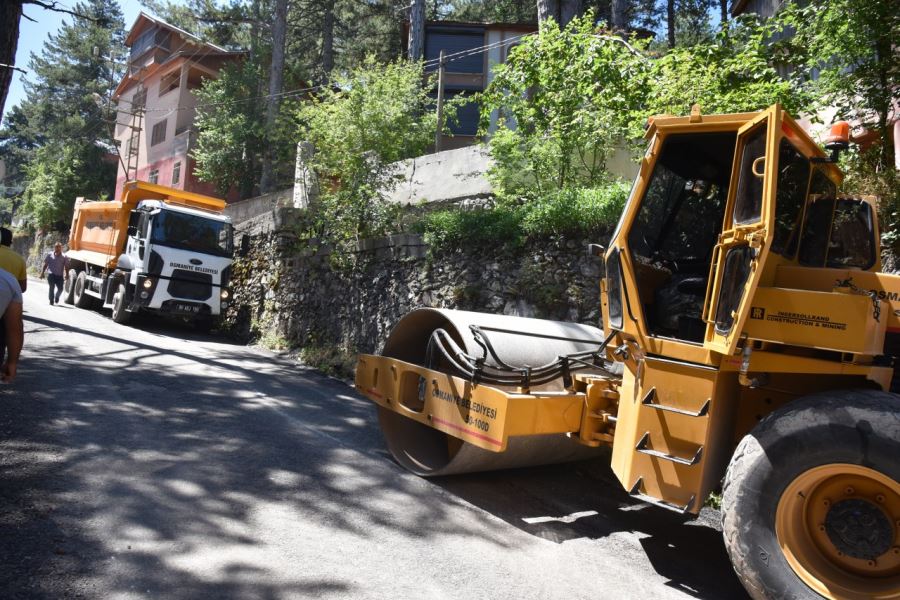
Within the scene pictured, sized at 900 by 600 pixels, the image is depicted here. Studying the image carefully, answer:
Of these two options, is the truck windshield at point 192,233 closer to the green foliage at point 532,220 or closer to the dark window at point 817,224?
the green foliage at point 532,220

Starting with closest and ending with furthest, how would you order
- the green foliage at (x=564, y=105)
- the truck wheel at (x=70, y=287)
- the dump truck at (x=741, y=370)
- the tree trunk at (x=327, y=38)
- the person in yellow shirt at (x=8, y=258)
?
the dump truck at (x=741, y=370) < the person in yellow shirt at (x=8, y=258) < the green foliage at (x=564, y=105) < the truck wheel at (x=70, y=287) < the tree trunk at (x=327, y=38)

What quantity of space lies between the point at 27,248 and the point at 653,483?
138ft

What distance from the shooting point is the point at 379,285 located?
1170 cm

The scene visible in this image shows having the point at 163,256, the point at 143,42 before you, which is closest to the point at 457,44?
the point at 163,256

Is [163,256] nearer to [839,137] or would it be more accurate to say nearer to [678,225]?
[678,225]

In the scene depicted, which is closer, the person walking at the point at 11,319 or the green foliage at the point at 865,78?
the person walking at the point at 11,319

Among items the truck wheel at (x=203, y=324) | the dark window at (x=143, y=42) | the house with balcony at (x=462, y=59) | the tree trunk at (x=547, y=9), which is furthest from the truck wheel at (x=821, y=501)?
the dark window at (x=143, y=42)

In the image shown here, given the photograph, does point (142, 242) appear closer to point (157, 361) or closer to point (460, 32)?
point (157, 361)

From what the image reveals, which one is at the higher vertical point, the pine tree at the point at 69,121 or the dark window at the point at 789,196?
the pine tree at the point at 69,121

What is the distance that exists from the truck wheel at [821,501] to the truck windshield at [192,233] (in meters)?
13.5

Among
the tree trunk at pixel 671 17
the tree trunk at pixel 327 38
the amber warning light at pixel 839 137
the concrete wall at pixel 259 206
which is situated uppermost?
the tree trunk at pixel 671 17

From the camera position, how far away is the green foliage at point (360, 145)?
12578 millimetres

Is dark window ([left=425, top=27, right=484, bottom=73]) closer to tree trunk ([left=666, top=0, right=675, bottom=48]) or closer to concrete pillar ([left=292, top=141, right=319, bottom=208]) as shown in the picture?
tree trunk ([left=666, top=0, right=675, bottom=48])

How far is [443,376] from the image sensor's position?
5.33m
